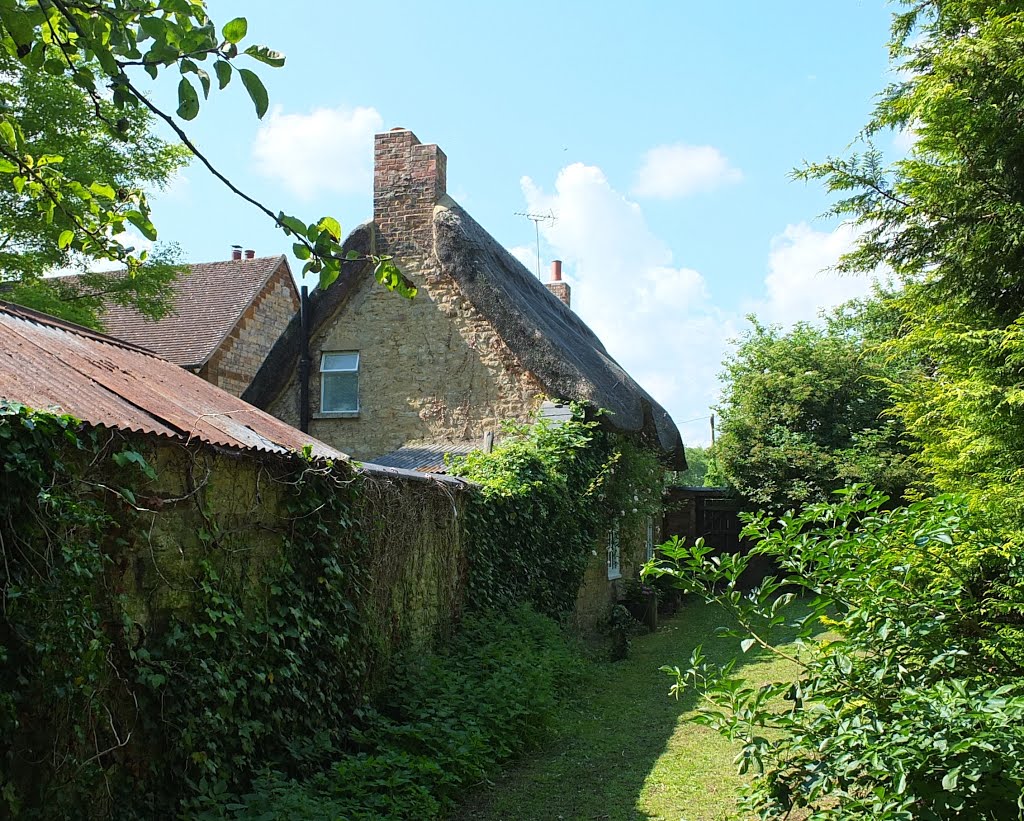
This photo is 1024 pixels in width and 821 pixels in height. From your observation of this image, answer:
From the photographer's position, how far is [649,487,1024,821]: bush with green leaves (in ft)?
11.4

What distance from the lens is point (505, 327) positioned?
43.6 ft

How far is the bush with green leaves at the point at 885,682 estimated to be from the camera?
3471mm

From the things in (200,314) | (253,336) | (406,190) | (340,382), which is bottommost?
(340,382)

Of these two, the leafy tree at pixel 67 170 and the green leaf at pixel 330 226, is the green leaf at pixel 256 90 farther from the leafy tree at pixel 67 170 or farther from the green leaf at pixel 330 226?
the leafy tree at pixel 67 170

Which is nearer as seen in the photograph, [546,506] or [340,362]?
[546,506]

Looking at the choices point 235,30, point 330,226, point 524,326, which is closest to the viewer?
point 235,30

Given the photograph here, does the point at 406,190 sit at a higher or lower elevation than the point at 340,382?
higher

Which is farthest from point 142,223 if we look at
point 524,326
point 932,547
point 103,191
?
point 524,326

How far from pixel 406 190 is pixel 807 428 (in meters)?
12.3

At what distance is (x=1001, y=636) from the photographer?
4.47 meters

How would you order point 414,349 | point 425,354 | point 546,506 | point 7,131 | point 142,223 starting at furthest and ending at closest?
point 414,349 → point 425,354 → point 546,506 → point 7,131 → point 142,223

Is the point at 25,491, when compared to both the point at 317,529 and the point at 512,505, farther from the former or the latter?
the point at 512,505

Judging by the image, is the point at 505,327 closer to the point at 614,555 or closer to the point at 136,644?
the point at 614,555

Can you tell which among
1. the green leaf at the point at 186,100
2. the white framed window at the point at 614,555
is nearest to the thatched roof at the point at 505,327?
the white framed window at the point at 614,555
